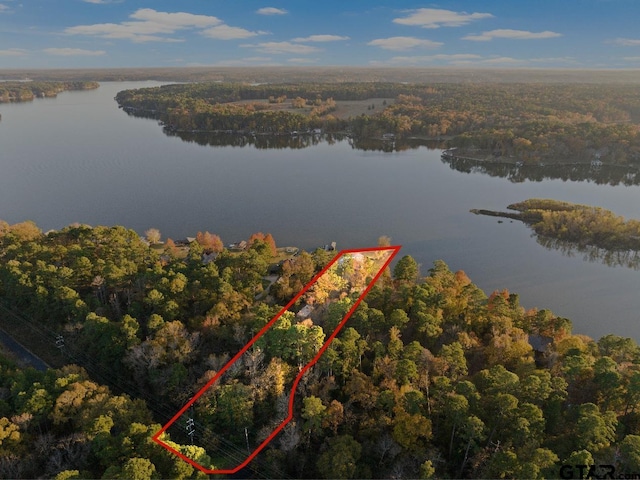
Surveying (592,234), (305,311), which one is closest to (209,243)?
(305,311)

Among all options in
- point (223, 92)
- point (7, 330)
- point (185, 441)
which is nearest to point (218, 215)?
point (7, 330)

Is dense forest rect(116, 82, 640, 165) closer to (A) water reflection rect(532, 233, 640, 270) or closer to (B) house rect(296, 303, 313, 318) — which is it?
(A) water reflection rect(532, 233, 640, 270)

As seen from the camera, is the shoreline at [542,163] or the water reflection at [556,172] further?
the shoreline at [542,163]

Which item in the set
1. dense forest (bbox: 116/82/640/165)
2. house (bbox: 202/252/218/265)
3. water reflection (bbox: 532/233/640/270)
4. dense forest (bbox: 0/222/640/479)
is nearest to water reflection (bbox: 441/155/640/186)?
dense forest (bbox: 116/82/640/165)

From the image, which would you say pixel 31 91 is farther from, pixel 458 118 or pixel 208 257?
pixel 208 257

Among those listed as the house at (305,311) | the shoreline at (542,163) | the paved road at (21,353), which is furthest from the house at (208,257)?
the shoreline at (542,163)

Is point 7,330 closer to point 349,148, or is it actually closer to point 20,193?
point 20,193

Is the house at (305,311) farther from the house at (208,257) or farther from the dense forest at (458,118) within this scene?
the dense forest at (458,118)
